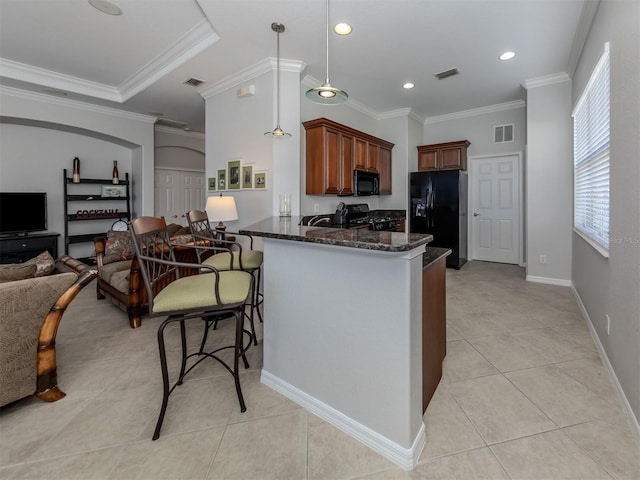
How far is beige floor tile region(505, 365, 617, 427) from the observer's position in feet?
5.38

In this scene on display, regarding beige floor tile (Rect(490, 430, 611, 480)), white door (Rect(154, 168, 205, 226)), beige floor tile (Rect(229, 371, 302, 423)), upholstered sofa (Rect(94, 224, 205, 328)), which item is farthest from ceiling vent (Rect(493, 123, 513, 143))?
white door (Rect(154, 168, 205, 226))

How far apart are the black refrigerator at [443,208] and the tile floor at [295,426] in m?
2.94

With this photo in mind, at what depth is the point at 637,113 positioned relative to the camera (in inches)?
61.4

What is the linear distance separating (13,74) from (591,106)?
6.85 meters

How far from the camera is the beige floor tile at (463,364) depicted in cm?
205

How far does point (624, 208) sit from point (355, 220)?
3.38m

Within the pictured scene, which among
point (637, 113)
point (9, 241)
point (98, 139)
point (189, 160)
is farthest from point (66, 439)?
point (189, 160)

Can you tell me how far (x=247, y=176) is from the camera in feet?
13.4

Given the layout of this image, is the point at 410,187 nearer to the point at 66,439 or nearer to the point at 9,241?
the point at 66,439

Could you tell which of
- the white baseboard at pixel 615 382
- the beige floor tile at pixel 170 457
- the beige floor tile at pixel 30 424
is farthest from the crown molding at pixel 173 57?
the white baseboard at pixel 615 382

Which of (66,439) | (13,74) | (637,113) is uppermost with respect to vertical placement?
(13,74)

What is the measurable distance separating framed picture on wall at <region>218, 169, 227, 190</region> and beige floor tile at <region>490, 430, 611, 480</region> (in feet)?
13.7

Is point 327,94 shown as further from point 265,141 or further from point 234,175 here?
point 234,175

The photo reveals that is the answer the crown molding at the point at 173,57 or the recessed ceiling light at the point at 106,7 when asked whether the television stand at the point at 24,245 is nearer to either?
the crown molding at the point at 173,57
